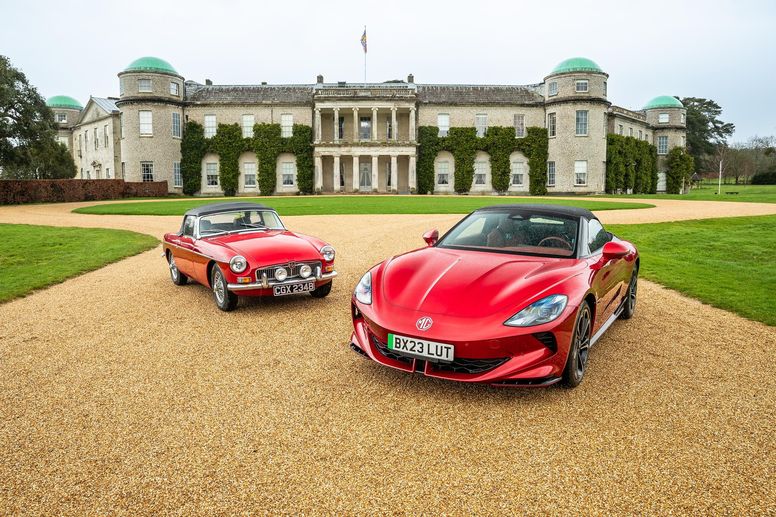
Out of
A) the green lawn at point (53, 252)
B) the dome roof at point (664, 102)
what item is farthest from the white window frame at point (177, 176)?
the dome roof at point (664, 102)

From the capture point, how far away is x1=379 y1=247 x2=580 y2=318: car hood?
401 centimetres

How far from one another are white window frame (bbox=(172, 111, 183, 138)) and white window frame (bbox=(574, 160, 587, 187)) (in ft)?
118

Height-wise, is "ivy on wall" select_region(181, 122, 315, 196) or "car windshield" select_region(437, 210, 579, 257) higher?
"ivy on wall" select_region(181, 122, 315, 196)

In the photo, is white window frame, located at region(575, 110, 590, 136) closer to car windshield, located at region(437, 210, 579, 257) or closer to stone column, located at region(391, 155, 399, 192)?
stone column, located at region(391, 155, 399, 192)

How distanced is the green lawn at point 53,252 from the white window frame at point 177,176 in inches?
1240

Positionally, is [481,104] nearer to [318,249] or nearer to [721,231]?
[721,231]

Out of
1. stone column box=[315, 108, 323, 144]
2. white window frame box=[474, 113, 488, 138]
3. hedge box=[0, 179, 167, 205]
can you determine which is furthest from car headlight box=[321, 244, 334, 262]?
white window frame box=[474, 113, 488, 138]

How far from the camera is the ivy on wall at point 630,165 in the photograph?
48.9 m

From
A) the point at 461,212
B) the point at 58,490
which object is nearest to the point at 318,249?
the point at 58,490

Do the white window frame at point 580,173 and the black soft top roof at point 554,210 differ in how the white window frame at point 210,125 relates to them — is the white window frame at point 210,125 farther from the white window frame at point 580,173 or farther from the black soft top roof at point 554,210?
the black soft top roof at point 554,210

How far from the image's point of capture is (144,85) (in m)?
46.1

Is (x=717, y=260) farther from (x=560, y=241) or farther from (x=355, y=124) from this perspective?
(x=355, y=124)

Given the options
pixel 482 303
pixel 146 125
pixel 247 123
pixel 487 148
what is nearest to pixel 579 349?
pixel 482 303

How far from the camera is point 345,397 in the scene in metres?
4.09
